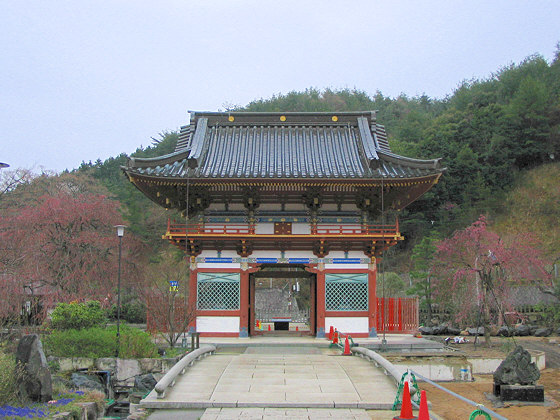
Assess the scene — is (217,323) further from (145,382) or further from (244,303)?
(145,382)

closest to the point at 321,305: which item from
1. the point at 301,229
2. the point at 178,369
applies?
the point at 301,229

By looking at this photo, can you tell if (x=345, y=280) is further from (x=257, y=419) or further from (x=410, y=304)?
(x=257, y=419)

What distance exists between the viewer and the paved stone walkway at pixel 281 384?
36.7 ft

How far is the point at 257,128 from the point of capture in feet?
89.8

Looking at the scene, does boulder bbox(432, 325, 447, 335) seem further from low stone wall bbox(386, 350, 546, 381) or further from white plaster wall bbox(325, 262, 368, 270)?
low stone wall bbox(386, 350, 546, 381)

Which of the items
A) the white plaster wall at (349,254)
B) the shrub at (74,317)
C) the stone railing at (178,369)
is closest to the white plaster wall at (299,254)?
the white plaster wall at (349,254)

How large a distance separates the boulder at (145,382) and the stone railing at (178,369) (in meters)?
1.67

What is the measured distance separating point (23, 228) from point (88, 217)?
3.90 m

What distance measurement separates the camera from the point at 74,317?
18562 mm

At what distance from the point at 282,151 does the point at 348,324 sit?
8.63 metres

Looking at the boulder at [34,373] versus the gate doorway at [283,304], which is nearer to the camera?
the boulder at [34,373]

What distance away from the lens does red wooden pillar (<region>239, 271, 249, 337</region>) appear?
23.0 metres

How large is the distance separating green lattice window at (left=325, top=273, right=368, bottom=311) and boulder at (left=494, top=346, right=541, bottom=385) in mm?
6656

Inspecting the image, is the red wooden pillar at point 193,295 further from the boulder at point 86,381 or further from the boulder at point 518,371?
the boulder at point 518,371
